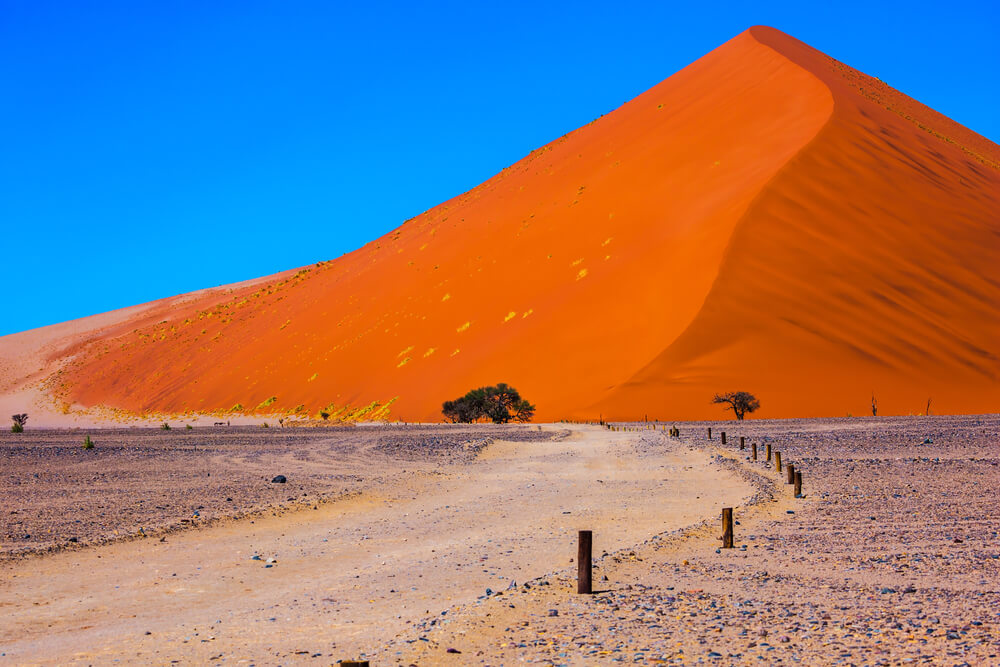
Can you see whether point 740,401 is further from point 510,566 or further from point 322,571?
point 322,571

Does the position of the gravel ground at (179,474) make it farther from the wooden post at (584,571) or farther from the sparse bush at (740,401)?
the sparse bush at (740,401)

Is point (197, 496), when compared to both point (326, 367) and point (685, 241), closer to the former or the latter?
point (685, 241)

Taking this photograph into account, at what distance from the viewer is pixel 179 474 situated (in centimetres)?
2219

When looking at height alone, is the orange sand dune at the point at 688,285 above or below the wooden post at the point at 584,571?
above

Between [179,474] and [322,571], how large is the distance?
39.1 ft

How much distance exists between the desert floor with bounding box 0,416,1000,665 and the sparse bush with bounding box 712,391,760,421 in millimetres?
20672

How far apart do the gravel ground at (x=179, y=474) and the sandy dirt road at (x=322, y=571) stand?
41.5 inches

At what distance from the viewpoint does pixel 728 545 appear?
11758 mm

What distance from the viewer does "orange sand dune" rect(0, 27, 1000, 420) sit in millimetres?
47719

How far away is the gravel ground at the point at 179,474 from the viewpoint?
48.3 feet

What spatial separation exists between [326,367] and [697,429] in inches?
1243

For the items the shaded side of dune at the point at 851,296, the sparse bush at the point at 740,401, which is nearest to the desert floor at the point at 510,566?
the sparse bush at the point at 740,401

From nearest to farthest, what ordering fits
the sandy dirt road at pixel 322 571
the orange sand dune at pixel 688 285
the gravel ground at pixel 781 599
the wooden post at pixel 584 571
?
the gravel ground at pixel 781 599, the sandy dirt road at pixel 322 571, the wooden post at pixel 584 571, the orange sand dune at pixel 688 285

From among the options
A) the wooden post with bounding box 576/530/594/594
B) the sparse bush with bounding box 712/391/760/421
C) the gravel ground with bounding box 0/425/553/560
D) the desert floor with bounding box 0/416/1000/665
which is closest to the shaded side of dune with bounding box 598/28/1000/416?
the sparse bush with bounding box 712/391/760/421
